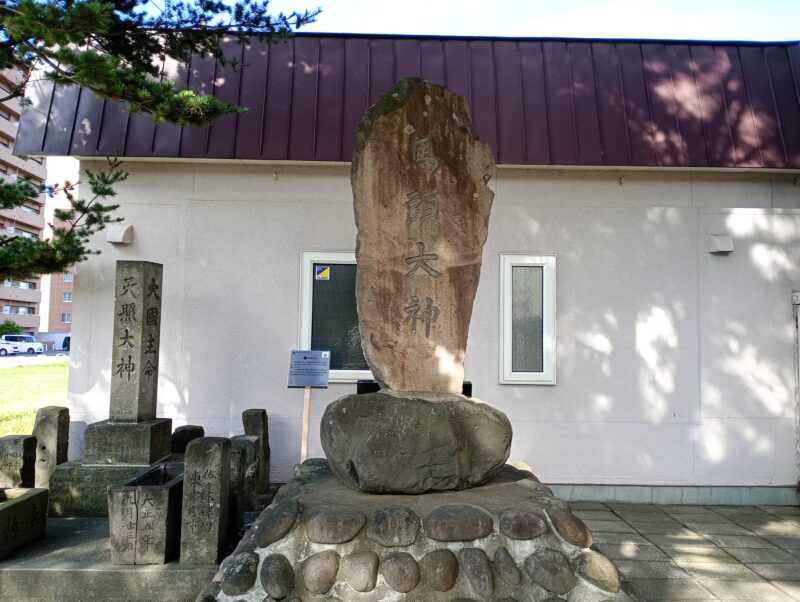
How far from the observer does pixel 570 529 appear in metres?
2.88

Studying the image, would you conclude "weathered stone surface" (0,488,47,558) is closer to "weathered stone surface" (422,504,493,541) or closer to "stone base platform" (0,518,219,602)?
"stone base platform" (0,518,219,602)

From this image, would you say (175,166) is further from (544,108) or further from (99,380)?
(544,108)

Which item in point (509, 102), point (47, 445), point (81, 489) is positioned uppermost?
point (509, 102)

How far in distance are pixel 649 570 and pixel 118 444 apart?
4.97 metres

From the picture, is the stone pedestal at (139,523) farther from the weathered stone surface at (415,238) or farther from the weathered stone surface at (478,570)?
the weathered stone surface at (478,570)

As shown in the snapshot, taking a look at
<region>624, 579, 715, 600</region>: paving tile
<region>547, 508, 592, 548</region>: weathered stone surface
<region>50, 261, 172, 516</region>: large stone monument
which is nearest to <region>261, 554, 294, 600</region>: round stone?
<region>547, 508, 592, 548</region>: weathered stone surface

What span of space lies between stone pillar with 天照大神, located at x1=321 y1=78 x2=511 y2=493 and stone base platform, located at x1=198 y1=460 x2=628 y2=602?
49 centimetres

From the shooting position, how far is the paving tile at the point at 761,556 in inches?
181

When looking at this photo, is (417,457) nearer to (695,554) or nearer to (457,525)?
(457,525)

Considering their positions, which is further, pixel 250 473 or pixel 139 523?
pixel 250 473

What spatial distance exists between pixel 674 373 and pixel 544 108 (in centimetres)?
363

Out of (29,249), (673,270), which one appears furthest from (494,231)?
(29,249)

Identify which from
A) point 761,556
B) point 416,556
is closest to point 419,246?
point 416,556

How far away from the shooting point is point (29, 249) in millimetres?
4875
